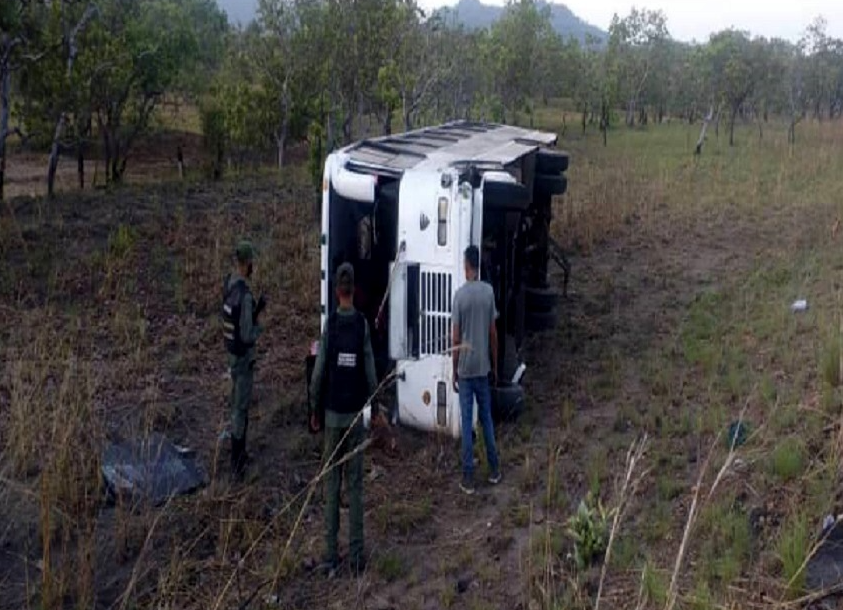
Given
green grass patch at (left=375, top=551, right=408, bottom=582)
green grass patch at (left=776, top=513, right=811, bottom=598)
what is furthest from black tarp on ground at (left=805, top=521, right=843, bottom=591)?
green grass patch at (left=375, top=551, right=408, bottom=582)

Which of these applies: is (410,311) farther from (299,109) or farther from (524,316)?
(299,109)

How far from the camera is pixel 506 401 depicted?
7465mm

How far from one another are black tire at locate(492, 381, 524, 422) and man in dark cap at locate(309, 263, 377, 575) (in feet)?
→ 7.57

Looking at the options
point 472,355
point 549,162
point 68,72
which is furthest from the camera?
point 68,72

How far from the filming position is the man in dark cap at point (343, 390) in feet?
17.2

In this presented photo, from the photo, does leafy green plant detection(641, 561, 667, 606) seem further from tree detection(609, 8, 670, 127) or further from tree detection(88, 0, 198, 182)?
tree detection(609, 8, 670, 127)

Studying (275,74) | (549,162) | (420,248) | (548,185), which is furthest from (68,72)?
(420,248)

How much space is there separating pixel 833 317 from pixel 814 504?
427 cm

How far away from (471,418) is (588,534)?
1488 millimetres

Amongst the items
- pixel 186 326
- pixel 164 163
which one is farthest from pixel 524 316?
pixel 164 163

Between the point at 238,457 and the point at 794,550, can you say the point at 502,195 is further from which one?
the point at 794,550

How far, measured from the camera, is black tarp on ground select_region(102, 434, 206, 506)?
5.68m

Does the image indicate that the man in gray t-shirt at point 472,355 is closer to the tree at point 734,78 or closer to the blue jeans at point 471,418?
the blue jeans at point 471,418

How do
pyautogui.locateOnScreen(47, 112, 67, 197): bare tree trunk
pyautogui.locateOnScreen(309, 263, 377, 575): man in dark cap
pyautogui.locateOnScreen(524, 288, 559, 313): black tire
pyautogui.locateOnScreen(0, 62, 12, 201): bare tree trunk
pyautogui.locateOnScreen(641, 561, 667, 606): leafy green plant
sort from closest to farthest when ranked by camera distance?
pyautogui.locateOnScreen(641, 561, 667, 606): leafy green plant < pyautogui.locateOnScreen(309, 263, 377, 575): man in dark cap < pyautogui.locateOnScreen(524, 288, 559, 313): black tire < pyautogui.locateOnScreen(0, 62, 12, 201): bare tree trunk < pyautogui.locateOnScreen(47, 112, 67, 197): bare tree trunk
